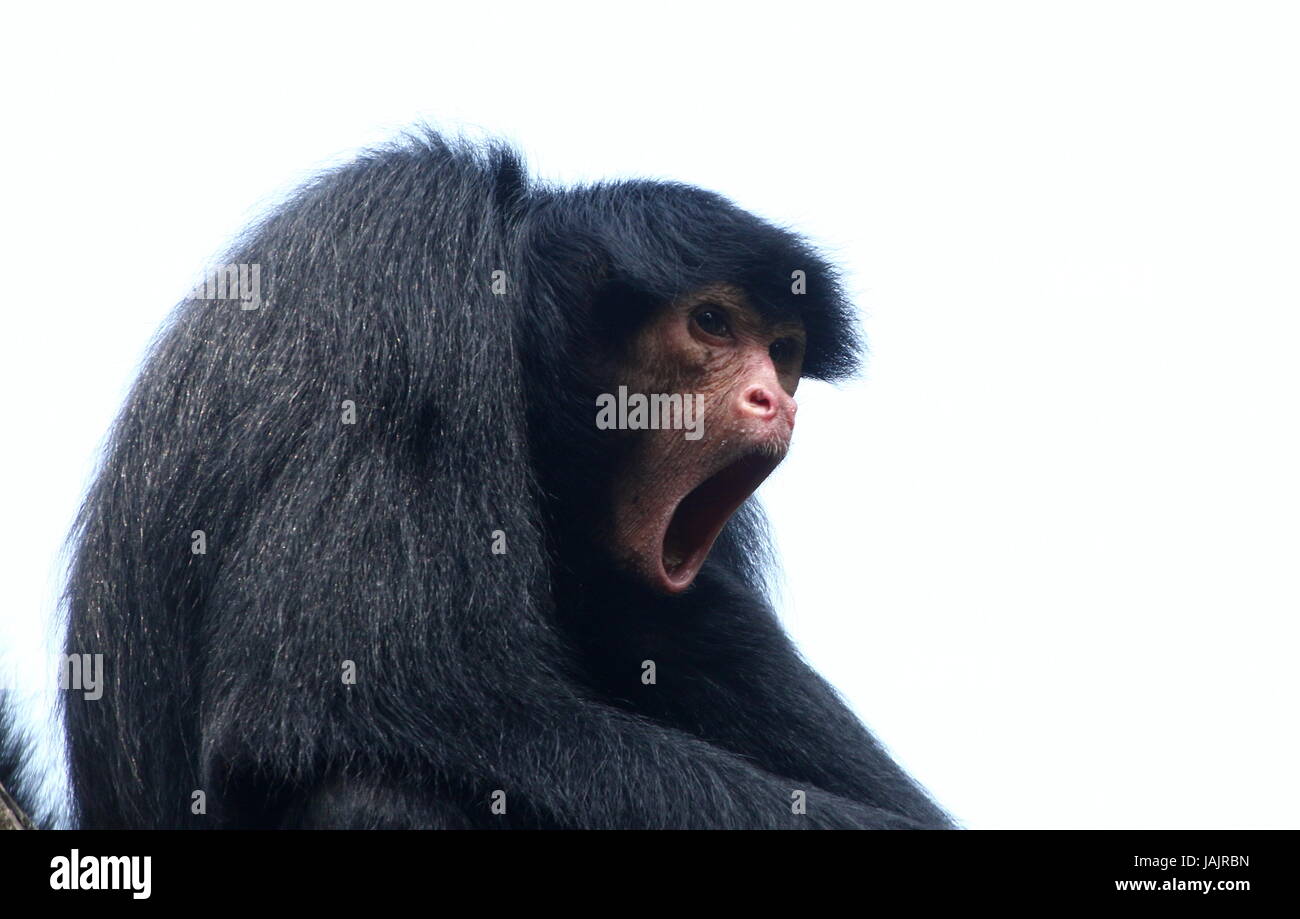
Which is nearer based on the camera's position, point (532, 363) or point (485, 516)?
point (485, 516)

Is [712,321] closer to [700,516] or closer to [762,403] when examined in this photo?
[762,403]

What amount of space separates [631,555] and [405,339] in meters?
1.88

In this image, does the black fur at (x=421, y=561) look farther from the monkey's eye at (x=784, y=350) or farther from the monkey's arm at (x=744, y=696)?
the monkey's eye at (x=784, y=350)

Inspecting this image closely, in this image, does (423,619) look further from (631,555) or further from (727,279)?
(727,279)

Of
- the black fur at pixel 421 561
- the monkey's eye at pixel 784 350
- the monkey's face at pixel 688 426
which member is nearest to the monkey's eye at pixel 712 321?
the monkey's face at pixel 688 426

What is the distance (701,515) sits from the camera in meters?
9.21

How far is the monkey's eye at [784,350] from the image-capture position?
9.47 metres

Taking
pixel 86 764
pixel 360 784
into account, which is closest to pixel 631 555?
pixel 360 784

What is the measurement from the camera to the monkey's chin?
891cm

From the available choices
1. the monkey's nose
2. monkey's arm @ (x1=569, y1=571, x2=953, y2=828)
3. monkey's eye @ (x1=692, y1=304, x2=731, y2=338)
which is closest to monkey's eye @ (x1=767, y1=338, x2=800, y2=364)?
monkey's eye @ (x1=692, y1=304, x2=731, y2=338)

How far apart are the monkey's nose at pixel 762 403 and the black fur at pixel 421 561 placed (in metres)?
0.70
